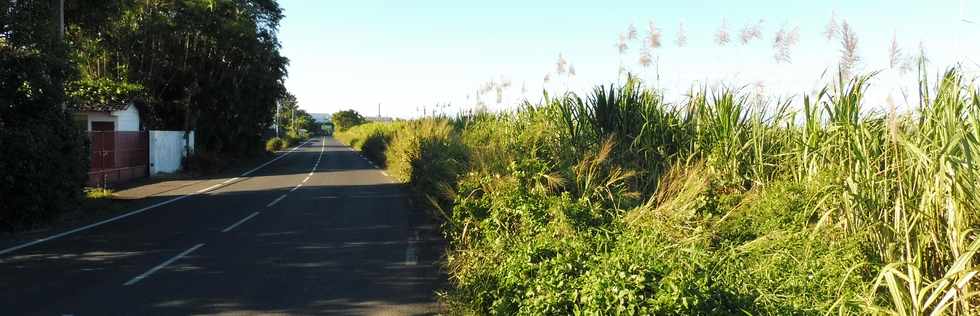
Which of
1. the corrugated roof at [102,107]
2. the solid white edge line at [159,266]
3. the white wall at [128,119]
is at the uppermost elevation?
the corrugated roof at [102,107]

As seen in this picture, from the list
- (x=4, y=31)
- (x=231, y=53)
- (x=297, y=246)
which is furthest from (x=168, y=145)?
(x=297, y=246)

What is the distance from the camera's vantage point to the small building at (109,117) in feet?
85.3

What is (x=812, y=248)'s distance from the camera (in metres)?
6.17

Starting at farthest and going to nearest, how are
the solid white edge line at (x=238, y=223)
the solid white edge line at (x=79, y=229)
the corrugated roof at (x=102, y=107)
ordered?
the corrugated roof at (x=102, y=107), the solid white edge line at (x=238, y=223), the solid white edge line at (x=79, y=229)

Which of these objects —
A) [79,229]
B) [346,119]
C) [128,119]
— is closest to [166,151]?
[128,119]

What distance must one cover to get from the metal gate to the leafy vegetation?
17296mm

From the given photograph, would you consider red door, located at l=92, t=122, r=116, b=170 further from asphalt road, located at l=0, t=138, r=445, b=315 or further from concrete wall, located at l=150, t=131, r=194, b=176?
asphalt road, located at l=0, t=138, r=445, b=315

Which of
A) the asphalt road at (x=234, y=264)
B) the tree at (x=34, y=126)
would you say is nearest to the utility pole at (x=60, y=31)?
the tree at (x=34, y=126)

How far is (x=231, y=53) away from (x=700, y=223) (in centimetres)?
3191

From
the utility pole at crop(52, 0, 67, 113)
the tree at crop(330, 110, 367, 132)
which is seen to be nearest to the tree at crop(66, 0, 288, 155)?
the utility pole at crop(52, 0, 67, 113)

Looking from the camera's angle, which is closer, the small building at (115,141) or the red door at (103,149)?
the red door at (103,149)

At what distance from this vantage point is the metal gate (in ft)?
75.9

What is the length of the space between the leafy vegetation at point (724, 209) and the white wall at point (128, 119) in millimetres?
21488

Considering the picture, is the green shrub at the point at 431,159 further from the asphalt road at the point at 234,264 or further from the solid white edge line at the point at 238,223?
the solid white edge line at the point at 238,223
